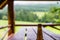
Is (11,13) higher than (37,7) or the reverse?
the reverse

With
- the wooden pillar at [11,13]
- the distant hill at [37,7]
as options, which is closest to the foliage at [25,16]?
the distant hill at [37,7]

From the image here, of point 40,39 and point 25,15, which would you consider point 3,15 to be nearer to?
point 25,15

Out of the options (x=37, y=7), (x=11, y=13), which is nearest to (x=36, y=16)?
(x=37, y=7)

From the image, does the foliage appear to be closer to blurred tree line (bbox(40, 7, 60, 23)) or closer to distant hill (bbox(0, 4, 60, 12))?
distant hill (bbox(0, 4, 60, 12))

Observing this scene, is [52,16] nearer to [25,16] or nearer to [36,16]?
[36,16]

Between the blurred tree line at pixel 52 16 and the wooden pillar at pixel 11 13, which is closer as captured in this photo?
the wooden pillar at pixel 11 13

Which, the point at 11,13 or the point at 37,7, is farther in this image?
the point at 37,7

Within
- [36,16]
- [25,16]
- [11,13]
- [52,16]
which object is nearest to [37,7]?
[36,16]

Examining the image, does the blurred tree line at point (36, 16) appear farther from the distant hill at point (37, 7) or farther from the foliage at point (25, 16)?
the distant hill at point (37, 7)

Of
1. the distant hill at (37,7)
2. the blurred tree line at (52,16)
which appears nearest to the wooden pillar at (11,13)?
the distant hill at (37,7)

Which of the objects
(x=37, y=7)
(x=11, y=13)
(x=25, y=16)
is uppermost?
(x=37, y=7)

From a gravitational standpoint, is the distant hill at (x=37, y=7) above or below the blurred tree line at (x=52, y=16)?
above

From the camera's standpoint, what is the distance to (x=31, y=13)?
5.66 metres

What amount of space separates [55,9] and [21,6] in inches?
58.6
